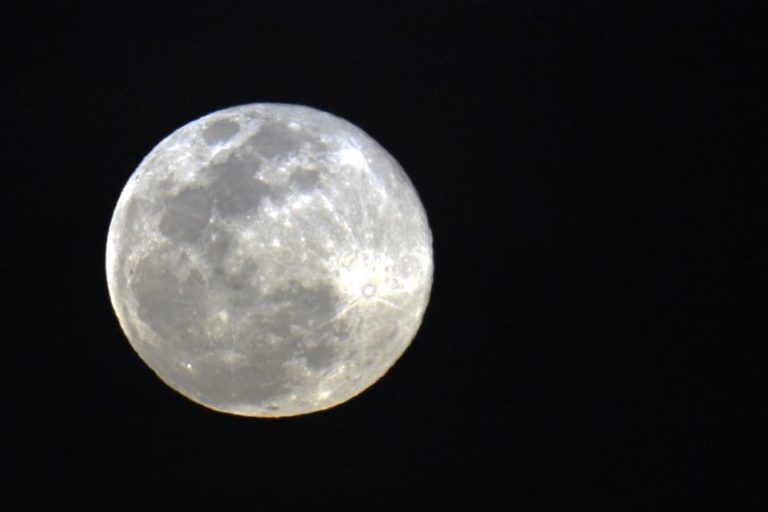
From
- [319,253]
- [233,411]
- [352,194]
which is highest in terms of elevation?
[352,194]

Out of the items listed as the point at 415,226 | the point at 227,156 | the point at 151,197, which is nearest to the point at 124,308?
the point at 151,197

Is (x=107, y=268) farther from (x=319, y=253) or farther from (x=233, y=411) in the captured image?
(x=319, y=253)

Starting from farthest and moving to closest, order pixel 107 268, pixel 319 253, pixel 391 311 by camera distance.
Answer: pixel 107 268 → pixel 391 311 → pixel 319 253

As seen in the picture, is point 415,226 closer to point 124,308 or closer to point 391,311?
point 391,311

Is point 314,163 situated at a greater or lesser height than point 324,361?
greater

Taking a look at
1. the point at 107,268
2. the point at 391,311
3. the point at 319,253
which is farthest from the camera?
the point at 107,268

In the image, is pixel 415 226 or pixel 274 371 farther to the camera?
pixel 415 226
